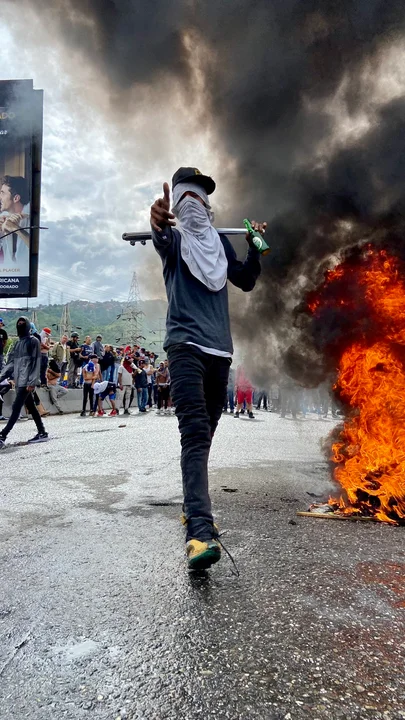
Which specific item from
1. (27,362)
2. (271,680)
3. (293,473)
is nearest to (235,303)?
(293,473)

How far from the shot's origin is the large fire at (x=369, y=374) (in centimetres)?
351

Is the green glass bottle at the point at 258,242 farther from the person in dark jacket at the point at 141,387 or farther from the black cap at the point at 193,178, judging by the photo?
the person in dark jacket at the point at 141,387

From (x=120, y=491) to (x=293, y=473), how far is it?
1.97 m

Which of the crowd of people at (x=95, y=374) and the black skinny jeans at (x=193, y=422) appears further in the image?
the crowd of people at (x=95, y=374)

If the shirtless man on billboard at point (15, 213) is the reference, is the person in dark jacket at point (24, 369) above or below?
below

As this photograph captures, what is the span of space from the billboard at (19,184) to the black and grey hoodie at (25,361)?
17.1m

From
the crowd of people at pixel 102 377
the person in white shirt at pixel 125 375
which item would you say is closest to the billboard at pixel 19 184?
the crowd of people at pixel 102 377

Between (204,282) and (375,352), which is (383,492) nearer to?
(375,352)

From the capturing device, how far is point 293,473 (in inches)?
208

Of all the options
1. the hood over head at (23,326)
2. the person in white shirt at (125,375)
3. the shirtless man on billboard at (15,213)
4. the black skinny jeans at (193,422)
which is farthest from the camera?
the shirtless man on billboard at (15,213)

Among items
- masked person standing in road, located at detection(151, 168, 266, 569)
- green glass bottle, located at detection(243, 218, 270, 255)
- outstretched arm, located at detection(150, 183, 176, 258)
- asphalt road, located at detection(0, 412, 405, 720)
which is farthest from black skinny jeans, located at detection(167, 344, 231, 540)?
green glass bottle, located at detection(243, 218, 270, 255)

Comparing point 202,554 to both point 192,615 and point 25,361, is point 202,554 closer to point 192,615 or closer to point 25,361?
point 192,615

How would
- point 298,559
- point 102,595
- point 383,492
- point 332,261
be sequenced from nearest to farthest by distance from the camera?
point 102,595 → point 298,559 → point 383,492 → point 332,261

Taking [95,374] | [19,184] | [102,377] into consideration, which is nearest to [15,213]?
[19,184]
